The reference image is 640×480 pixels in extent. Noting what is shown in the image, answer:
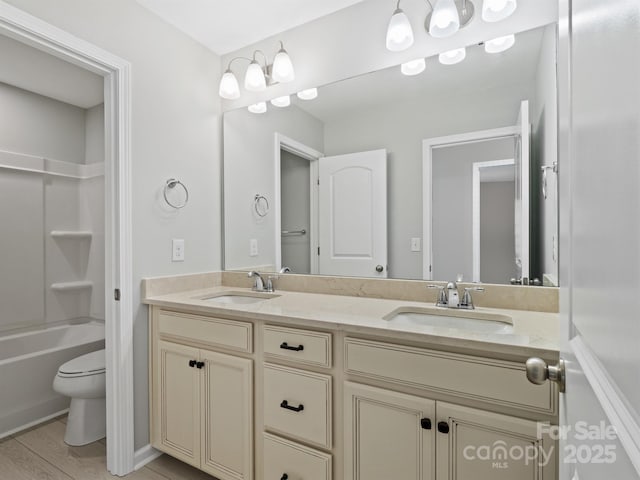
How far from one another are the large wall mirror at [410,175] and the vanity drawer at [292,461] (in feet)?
2.86

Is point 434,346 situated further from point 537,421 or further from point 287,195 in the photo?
point 287,195

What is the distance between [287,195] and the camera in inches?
84.2

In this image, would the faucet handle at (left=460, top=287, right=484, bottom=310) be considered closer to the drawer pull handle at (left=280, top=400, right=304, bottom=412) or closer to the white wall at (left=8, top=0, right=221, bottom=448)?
the drawer pull handle at (left=280, top=400, right=304, bottom=412)

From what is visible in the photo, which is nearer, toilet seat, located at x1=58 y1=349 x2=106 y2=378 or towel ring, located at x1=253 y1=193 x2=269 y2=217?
toilet seat, located at x1=58 y1=349 x2=106 y2=378

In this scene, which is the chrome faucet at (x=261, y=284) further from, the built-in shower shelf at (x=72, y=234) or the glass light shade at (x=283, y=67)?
the built-in shower shelf at (x=72, y=234)

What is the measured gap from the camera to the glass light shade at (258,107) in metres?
2.18

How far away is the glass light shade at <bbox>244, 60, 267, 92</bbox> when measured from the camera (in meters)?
2.05

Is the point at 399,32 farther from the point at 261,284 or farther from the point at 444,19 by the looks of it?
the point at 261,284

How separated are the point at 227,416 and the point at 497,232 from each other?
146 centimetres

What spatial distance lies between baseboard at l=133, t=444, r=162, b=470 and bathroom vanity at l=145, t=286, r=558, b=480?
0.25 feet

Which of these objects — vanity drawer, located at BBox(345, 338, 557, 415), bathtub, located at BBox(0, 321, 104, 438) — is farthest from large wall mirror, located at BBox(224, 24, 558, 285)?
bathtub, located at BBox(0, 321, 104, 438)

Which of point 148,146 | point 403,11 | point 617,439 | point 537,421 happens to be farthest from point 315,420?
point 403,11

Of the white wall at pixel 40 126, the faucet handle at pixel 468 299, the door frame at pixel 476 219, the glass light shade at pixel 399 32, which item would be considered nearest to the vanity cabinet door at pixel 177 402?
the faucet handle at pixel 468 299

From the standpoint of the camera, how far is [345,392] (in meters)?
1.23
